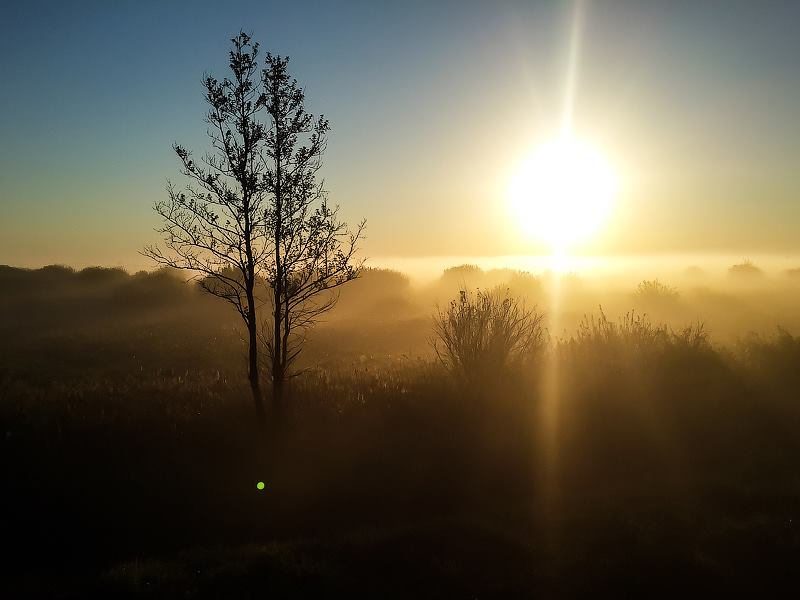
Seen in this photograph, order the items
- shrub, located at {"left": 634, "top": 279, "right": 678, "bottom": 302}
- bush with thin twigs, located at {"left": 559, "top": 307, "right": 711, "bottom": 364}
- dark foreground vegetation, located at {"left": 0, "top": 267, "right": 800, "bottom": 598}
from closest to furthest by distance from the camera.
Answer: dark foreground vegetation, located at {"left": 0, "top": 267, "right": 800, "bottom": 598} → bush with thin twigs, located at {"left": 559, "top": 307, "right": 711, "bottom": 364} → shrub, located at {"left": 634, "top": 279, "right": 678, "bottom": 302}

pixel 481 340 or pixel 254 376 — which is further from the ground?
pixel 481 340

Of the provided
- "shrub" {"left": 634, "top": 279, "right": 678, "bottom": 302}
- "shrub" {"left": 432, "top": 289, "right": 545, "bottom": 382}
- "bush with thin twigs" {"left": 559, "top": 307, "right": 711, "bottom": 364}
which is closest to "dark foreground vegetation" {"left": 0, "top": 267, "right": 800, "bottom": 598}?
"bush with thin twigs" {"left": 559, "top": 307, "right": 711, "bottom": 364}

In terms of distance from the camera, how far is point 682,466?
1148cm

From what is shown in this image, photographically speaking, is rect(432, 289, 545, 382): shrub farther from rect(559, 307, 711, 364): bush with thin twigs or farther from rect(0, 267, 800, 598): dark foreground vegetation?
rect(559, 307, 711, 364): bush with thin twigs

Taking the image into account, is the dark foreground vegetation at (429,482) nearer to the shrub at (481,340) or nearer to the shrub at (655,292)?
the shrub at (481,340)

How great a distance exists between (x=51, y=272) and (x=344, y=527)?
52711mm

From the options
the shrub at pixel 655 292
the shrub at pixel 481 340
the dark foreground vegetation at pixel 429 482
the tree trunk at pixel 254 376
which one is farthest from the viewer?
the shrub at pixel 655 292

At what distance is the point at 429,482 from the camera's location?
34.1 ft

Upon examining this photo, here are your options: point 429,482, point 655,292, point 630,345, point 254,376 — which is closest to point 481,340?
point 429,482

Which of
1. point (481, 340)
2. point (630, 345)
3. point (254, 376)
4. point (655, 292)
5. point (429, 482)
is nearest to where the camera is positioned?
point (429, 482)

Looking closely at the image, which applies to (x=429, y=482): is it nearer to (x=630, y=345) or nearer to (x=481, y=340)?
(x=481, y=340)

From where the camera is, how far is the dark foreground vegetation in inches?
275

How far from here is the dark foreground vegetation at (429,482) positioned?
698cm

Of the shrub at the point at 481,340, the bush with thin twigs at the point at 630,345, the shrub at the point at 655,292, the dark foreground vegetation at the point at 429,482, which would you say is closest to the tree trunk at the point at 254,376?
the dark foreground vegetation at the point at 429,482
